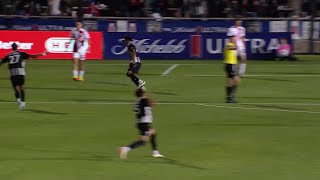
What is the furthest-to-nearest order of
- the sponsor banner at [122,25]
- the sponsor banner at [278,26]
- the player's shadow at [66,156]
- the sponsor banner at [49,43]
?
the sponsor banner at [278,26], the sponsor banner at [122,25], the sponsor banner at [49,43], the player's shadow at [66,156]

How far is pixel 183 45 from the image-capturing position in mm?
35031

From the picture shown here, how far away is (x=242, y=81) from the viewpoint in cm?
2702

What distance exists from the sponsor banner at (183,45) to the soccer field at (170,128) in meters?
5.71

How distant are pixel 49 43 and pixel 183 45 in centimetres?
685

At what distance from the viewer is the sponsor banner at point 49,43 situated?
1377 inches

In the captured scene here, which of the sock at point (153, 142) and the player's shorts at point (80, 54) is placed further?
the player's shorts at point (80, 54)

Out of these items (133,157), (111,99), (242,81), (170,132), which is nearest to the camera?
(133,157)

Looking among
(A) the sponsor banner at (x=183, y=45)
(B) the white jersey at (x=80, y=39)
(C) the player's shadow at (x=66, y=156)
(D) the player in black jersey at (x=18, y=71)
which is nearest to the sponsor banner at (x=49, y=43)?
(A) the sponsor banner at (x=183, y=45)

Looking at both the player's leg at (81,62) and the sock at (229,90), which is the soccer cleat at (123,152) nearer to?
the sock at (229,90)

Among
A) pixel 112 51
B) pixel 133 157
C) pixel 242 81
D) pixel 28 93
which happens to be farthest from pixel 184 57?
pixel 133 157

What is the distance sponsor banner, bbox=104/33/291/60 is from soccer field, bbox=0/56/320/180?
5708mm

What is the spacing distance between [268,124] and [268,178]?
18.5ft

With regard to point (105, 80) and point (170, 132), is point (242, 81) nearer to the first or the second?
point (105, 80)

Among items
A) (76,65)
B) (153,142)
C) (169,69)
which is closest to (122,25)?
(169,69)
